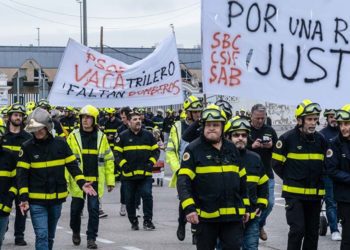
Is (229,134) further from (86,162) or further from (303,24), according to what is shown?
(86,162)

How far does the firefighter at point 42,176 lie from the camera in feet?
35.6

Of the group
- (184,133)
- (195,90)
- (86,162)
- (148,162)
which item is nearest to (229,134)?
(184,133)

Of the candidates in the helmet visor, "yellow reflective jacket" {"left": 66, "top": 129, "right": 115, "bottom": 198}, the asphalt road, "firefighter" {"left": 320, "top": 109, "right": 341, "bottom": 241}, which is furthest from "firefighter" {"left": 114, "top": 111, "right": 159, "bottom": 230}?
the helmet visor

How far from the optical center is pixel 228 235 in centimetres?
941

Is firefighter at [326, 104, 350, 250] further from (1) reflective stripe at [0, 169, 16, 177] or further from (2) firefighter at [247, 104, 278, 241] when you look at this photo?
(1) reflective stripe at [0, 169, 16, 177]

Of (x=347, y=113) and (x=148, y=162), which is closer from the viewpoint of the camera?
(x=347, y=113)

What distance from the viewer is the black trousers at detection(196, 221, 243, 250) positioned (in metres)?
9.38

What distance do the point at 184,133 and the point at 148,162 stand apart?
2522mm

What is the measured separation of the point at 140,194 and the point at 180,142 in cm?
170

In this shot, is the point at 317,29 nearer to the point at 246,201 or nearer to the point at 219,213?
A: the point at 246,201

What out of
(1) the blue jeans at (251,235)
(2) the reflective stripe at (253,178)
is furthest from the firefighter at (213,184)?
(1) the blue jeans at (251,235)

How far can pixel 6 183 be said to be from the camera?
431 inches

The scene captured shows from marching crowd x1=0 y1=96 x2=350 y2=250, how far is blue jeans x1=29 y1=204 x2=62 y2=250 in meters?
0.01

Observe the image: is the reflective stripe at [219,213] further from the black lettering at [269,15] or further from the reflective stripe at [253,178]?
the black lettering at [269,15]
